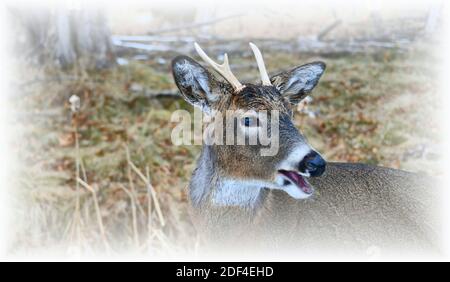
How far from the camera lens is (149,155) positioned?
8.67 metres

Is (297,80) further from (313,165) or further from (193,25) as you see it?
(193,25)

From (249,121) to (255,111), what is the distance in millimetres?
81

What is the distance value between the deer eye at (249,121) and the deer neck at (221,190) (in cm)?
35

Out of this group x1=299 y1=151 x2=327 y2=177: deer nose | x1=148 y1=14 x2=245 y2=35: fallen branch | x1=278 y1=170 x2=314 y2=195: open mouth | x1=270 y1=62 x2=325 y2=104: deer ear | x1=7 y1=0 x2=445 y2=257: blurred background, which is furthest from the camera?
x1=148 y1=14 x2=245 y2=35: fallen branch

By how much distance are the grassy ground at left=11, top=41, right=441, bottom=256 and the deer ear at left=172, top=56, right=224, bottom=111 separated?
2.46 m

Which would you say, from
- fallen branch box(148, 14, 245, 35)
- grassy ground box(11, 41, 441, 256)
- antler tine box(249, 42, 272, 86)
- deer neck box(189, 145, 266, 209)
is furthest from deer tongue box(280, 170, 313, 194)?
fallen branch box(148, 14, 245, 35)

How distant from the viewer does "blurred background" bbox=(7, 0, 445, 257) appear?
7.95 m

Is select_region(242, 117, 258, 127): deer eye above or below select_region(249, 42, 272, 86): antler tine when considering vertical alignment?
below

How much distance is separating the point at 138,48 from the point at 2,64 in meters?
3.52

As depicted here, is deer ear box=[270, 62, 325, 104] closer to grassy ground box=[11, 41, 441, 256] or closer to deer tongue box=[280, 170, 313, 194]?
deer tongue box=[280, 170, 313, 194]

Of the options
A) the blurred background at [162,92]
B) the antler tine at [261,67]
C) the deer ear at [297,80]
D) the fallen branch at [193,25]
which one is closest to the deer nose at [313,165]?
the antler tine at [261,67]

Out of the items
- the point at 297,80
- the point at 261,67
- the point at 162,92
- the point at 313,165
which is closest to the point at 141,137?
the point at 162,92

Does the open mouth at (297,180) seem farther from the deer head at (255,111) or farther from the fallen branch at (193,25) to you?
the fallen branch at (193,25)
